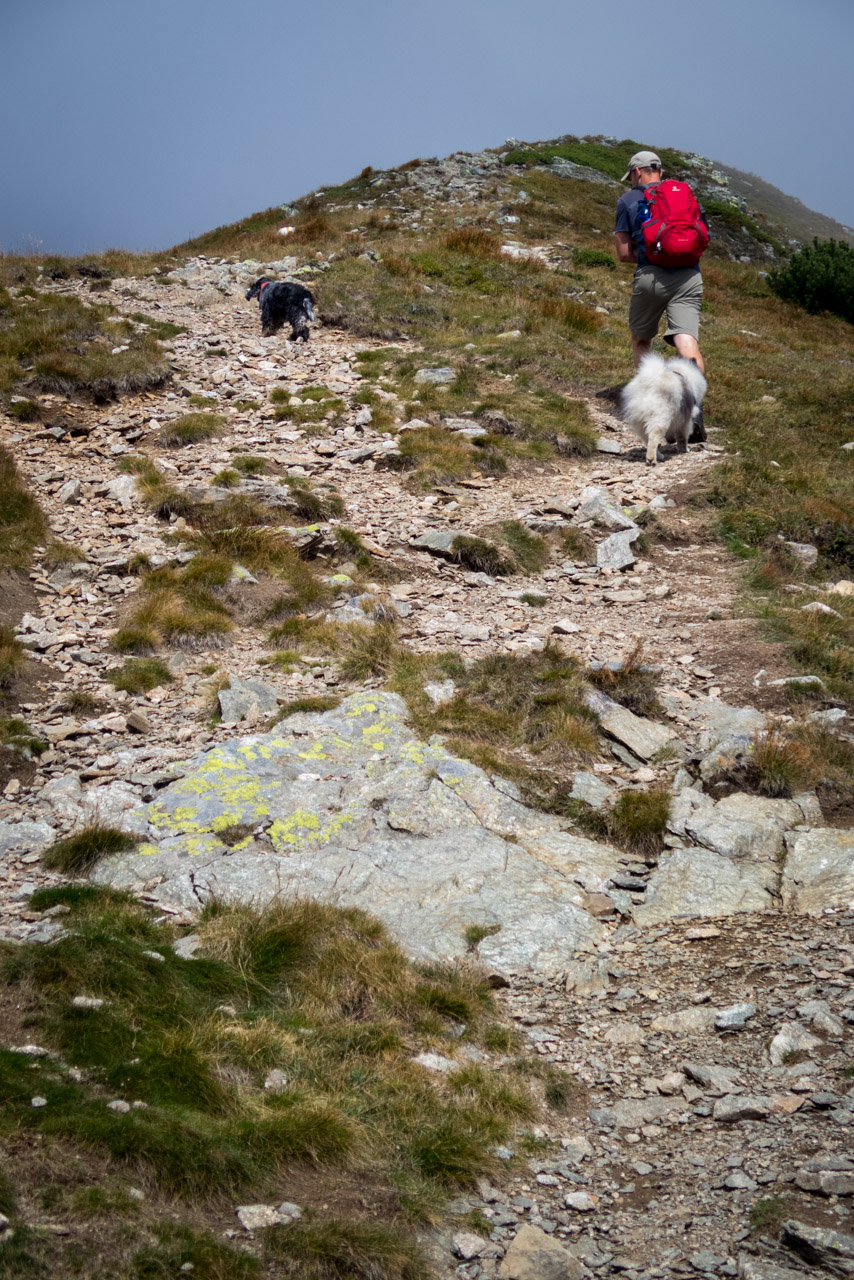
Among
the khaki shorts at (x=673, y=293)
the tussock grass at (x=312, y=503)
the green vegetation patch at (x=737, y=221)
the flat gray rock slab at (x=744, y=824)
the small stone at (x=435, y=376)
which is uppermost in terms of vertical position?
the green vegetation patch at (x=737, y=221)

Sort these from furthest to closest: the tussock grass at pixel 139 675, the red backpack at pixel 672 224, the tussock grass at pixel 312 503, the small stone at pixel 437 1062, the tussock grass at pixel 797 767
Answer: the red backpack at pixel 672 224
the tussock grass at pixel 312 503
the tussock grass at pixel 139 675
the tussock grass at pixel 797 767
the small stone at pixel 437 1062

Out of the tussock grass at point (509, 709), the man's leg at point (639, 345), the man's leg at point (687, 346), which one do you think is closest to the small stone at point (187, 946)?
the tussock grass at point (509, 709)

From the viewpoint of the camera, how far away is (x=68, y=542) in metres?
9.18

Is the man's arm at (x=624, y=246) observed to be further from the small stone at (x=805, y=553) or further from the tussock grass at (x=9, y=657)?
the tussock grass at (x=9, y=657)

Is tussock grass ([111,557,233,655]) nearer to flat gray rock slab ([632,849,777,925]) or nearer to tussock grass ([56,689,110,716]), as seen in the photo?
tussock grass ([56,689,110,716])

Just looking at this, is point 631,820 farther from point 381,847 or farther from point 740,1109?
point 740,1109

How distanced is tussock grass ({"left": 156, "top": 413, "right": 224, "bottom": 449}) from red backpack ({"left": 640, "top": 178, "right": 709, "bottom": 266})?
596 cm

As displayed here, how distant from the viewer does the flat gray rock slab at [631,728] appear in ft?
21.4

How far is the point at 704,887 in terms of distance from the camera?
5.23m

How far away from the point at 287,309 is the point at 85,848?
12.1 meters

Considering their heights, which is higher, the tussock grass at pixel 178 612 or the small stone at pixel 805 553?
the small stone at pixel 805 553

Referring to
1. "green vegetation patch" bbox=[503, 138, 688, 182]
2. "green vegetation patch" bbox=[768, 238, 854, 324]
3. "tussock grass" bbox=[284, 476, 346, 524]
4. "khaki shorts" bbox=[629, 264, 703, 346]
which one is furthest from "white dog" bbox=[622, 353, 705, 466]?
"green vegetation patch" bbox=[503, 138, 688, 182]

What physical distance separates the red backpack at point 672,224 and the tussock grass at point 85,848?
959cm

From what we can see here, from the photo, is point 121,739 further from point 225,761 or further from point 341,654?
point 341,654
